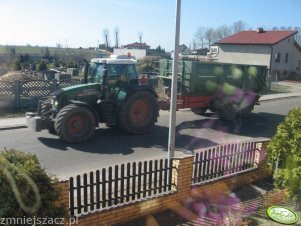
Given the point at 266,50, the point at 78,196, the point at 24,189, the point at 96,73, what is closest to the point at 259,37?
the point at 266,50

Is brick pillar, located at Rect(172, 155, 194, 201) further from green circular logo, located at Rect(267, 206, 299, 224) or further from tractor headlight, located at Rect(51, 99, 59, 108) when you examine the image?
tractor headlight, located at Rect(51, 99, 59, 108)

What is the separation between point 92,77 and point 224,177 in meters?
6.15

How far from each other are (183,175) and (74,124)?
4686 mm

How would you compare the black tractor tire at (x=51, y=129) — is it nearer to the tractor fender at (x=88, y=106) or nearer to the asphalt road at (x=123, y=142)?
the asphalt road at (x=123, y=142)

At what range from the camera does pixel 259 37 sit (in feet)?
141

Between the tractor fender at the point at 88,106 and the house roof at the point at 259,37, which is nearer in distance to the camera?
the tractor fender at the point at 88,106

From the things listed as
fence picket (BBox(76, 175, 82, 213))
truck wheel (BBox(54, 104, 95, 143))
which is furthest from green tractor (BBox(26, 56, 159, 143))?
fence picket (BBox(76, 175, 82, 213))

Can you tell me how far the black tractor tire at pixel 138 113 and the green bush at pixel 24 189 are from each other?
6.90 meters

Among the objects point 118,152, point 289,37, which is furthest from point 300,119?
point 289,37

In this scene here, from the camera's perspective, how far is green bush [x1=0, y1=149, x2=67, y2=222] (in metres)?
3.70

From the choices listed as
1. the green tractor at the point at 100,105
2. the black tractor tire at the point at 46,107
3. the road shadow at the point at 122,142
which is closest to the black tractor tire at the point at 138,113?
the green tractor at the point at 100,105

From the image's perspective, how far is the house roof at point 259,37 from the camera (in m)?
41.2

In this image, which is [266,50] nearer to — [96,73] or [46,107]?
[96,73]

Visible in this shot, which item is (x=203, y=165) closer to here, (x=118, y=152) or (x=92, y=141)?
(x=118, y=152)
